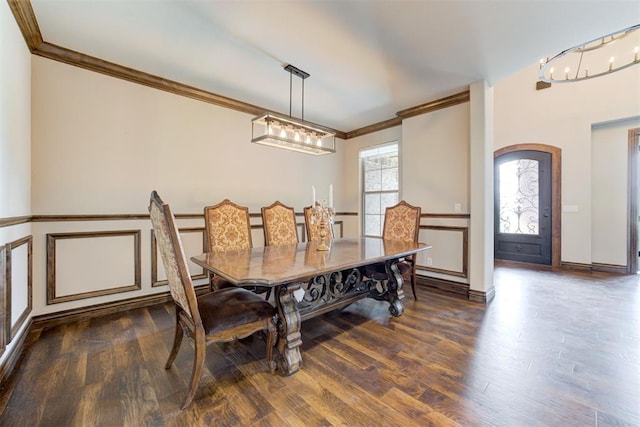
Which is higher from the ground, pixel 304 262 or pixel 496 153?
pixel 496 153

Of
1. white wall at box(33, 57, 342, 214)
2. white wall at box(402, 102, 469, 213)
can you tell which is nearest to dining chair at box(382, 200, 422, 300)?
white wall at box(402, 102, 469, 213)

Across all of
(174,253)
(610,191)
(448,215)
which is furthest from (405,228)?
(610,191)

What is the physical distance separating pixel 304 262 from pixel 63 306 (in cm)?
244

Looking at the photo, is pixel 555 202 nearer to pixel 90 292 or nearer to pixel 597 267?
pixel 597 267

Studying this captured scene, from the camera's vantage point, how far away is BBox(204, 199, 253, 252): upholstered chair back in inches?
102

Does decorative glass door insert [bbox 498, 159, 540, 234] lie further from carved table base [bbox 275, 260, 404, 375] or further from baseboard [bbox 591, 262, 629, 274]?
carved table base [bbox 275, 260, 404, 375]

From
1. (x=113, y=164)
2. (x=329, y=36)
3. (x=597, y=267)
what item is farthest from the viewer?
(x=597, y=267)

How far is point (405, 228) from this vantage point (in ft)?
10.7

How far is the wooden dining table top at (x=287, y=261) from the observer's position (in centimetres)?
148

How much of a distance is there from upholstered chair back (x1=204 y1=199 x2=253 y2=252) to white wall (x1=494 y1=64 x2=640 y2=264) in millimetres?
5398

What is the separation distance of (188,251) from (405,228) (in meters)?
2.69

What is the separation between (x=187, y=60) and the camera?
265 centimetres

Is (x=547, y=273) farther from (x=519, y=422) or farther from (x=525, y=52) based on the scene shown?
(x=519, y=422)

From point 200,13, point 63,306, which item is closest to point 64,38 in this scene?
point 200,13
